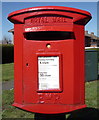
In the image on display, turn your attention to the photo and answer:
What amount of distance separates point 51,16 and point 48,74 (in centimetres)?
67

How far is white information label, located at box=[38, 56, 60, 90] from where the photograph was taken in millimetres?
2404

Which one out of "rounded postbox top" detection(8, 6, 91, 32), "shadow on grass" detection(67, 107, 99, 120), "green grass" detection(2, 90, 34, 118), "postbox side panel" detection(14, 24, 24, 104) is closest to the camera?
"rounded postbox top" detection(8, 6, 91, 32)

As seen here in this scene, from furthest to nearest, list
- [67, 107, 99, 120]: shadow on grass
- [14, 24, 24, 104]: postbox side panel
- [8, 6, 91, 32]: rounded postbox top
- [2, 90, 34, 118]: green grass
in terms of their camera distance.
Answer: [2, 90, 34, 118]: green grass
[67, 107, 99, 120]: shadow on grass
[14, 24, 24, 104]: postbox side panel
[8, 6, 91, 32]: rounded postbox top

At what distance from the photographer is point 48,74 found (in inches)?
95.7

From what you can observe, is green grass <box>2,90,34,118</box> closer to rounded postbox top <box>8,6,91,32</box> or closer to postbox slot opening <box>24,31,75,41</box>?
postbox slot opening <box>24,31,75,41</box>

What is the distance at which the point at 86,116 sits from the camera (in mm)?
4426

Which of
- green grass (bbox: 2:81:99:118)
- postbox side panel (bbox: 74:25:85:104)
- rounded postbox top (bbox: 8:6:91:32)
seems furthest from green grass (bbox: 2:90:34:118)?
rounded postbox top (bbox: 8:6:91:32)

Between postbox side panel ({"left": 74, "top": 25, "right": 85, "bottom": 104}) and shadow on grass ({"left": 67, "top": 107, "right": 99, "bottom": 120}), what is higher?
postbox side panel ({"left": 74, "top": 25, "right": 85, "bottom": 104})

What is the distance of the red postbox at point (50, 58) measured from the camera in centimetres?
237

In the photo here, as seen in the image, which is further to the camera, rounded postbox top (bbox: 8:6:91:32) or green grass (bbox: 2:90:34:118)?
green grass (bbox: 2:90:34:118)

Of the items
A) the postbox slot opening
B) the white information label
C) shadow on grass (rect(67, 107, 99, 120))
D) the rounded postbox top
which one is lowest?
shadow on grass (rect(67, 107, 99, 120))

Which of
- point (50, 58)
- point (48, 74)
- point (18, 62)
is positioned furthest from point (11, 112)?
point (50, 58)

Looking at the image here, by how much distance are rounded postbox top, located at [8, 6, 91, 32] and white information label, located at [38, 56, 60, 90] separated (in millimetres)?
389

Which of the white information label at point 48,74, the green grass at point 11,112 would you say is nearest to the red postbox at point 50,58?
the white information label at point 48,74
